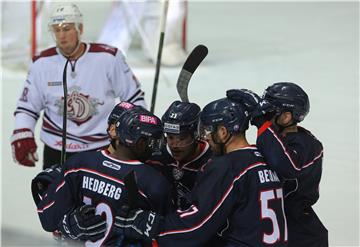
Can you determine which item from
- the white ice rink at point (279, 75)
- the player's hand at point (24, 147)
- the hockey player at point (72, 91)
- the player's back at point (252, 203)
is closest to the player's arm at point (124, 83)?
the hockey player at point (72, 91)

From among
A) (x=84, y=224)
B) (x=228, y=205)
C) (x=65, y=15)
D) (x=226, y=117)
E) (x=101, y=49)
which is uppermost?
(x=65, y=15)

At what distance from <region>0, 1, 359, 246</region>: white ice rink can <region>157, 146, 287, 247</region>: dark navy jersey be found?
1.44 ft

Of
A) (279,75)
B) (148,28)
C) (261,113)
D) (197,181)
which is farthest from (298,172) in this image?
(148,28)

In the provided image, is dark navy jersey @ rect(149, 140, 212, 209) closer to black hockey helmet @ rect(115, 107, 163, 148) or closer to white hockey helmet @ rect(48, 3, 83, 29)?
black hockey helmet @ rect(115, 107, 163, 148)

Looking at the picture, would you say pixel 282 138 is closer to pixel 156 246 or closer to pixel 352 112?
pixel 156 246

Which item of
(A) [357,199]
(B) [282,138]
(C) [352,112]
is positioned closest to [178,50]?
(C) [352,112]

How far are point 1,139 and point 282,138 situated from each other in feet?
9.82

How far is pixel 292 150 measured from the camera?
2.26 meters

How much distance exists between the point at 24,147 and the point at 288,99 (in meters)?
1.34

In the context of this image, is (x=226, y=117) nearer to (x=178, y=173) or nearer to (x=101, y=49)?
(x=178, y=173)

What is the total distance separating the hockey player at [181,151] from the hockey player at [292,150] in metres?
0.17

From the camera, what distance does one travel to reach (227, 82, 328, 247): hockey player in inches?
85.7

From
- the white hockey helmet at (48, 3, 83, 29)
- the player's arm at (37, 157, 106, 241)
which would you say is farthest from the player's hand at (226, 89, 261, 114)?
the white hockey helmet at (48, 3, 83, 29)

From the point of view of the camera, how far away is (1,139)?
16.0 feet
